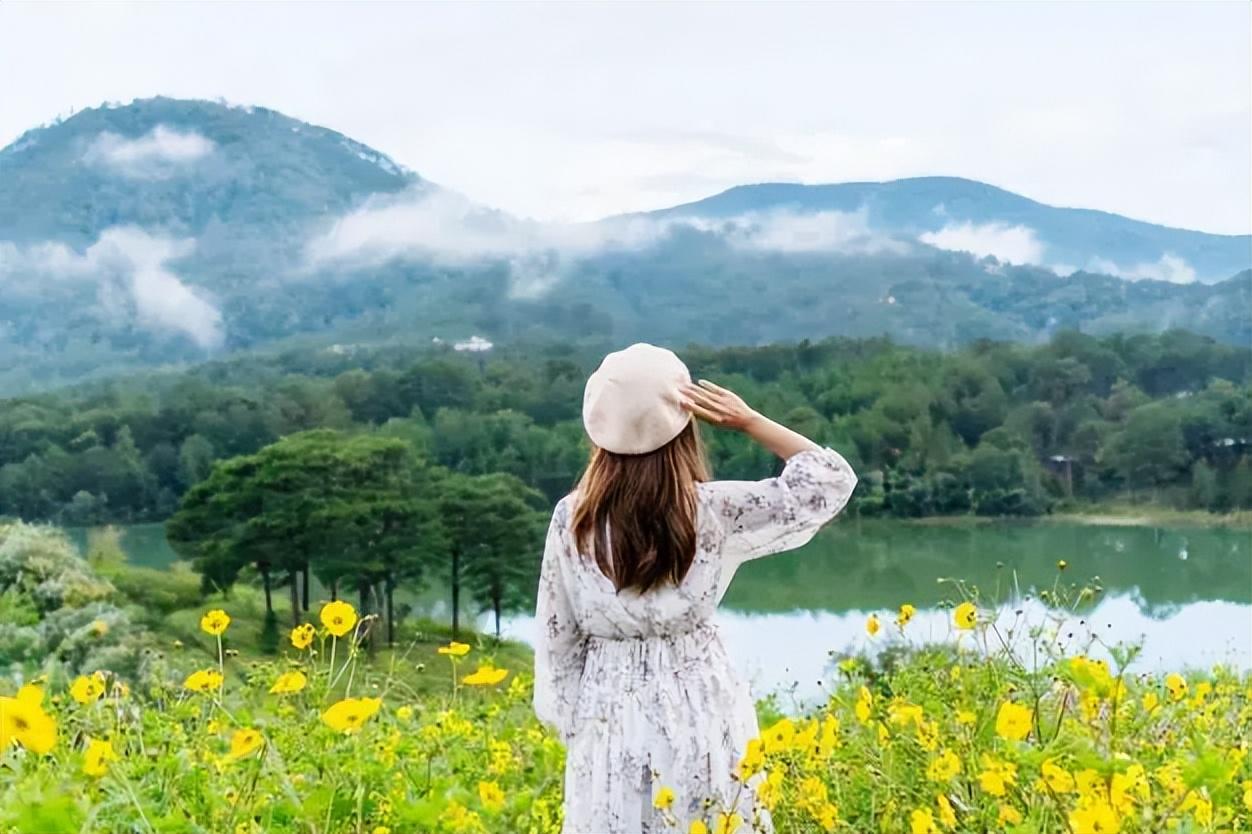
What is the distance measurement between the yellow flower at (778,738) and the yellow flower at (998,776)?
0.46 feet

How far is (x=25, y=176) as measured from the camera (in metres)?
Result: 23.2

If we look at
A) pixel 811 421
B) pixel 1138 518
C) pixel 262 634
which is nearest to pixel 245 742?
pixel 262 634

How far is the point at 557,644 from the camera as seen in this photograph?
119 cm

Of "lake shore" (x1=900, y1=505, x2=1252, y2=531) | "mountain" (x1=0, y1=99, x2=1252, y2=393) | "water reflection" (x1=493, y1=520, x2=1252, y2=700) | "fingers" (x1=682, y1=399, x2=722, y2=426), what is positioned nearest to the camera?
"fingers" (x1=682, y1=399, x2=722, y2=426)

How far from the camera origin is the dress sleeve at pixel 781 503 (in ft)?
3.79

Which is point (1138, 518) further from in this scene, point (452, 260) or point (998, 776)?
point (452, 260)

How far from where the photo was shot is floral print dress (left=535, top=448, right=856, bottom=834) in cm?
114

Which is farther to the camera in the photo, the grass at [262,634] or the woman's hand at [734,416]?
the grass at [262,634]

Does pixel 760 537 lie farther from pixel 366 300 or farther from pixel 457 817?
pixel 366 300

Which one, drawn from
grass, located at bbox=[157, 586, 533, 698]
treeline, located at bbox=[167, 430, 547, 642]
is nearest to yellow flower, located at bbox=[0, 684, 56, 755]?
grass, located at bbox=[157, 586, 533, 698]

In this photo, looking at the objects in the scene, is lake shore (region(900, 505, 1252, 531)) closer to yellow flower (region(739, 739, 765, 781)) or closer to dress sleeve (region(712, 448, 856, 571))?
dress sleeve (region(712, 448, 856, 571))

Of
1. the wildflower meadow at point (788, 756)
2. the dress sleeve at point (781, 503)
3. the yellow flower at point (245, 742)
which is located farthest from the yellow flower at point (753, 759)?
the yellow flower at point (245, 742)

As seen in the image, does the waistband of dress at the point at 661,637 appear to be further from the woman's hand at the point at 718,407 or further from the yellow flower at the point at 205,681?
the yellow flower at the point at 205,681

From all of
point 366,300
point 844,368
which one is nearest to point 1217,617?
point 844,368
